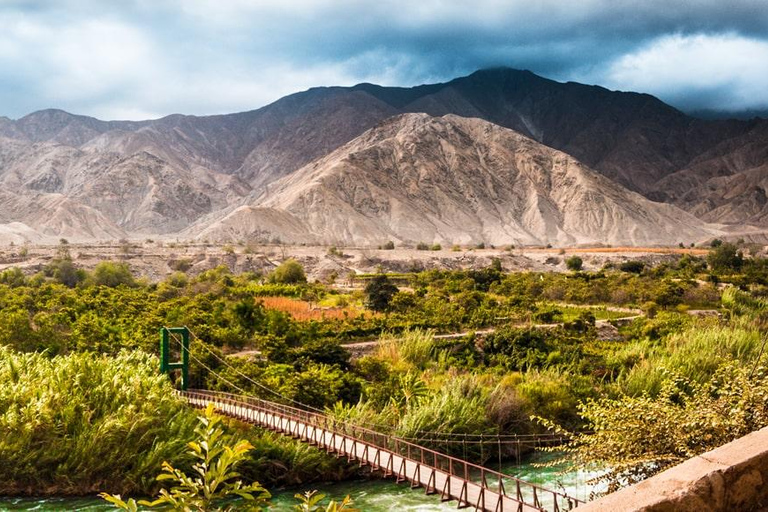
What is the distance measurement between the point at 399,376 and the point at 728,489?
22.1 meters

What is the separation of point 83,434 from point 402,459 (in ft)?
29.1

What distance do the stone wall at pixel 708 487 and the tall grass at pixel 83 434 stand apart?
15625 millimetres

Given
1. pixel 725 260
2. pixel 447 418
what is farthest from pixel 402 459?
pixel 725 260

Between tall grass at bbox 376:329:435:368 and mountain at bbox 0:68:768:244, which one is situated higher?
mountain at bbox 0:68:768:244

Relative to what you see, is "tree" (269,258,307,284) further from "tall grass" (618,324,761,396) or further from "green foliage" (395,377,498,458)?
"green foliage" (395,377,498,458)

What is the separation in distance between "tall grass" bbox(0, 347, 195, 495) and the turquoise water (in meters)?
0.60

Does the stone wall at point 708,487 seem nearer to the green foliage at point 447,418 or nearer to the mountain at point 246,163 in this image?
the green foliage at point 447,418

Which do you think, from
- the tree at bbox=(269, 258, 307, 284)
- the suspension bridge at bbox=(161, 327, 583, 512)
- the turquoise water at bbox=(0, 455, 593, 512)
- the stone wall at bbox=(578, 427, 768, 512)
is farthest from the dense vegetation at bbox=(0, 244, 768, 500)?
the tree at bbox=(269, 258, 307, 284)

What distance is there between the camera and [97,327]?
100 feet

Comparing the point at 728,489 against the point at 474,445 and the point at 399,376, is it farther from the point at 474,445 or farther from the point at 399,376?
the point at 399,376

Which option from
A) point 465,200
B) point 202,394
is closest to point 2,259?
point 202,394

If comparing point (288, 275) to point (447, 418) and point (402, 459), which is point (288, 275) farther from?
point (402, 459)

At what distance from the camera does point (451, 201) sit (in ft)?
424

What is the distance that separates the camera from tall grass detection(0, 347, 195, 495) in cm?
1767
